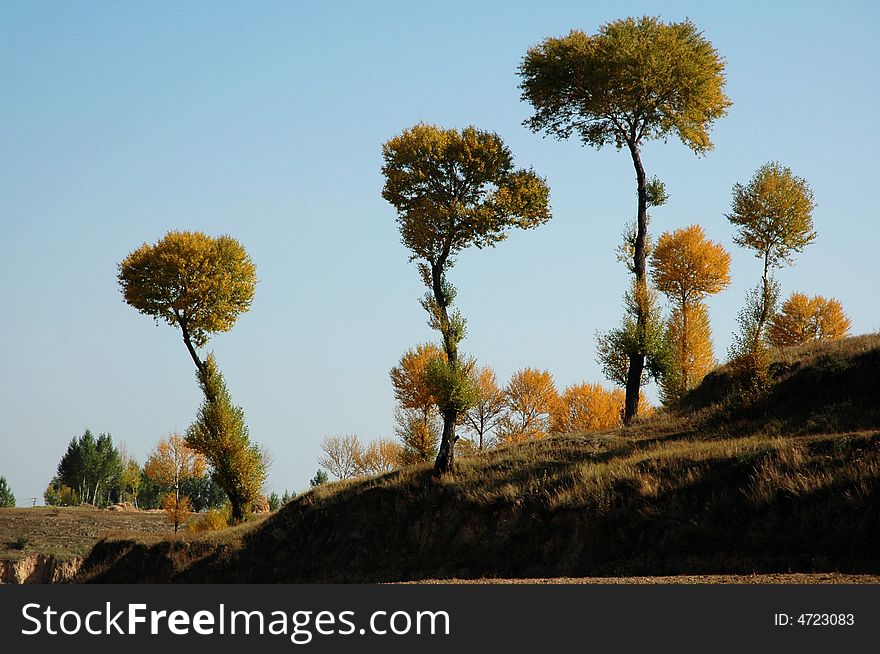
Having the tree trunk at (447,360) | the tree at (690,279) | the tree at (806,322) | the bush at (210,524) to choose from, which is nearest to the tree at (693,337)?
the tree at (690,279)

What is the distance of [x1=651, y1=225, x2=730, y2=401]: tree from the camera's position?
57656 mm

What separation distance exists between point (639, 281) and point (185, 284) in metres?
24.1

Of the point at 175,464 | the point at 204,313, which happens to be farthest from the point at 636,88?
the point at 175,464

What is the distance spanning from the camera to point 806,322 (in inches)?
2785

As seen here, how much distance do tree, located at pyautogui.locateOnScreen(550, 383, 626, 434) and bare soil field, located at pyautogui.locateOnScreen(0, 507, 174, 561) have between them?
103 ft

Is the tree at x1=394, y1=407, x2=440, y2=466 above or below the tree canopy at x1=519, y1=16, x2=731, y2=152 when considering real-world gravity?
below

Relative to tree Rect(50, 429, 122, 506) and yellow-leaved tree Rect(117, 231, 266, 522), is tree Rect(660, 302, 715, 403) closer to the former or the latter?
yellow-leaved tree Rect(117, 231, 266, 522)

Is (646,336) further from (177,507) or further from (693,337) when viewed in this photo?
(177,507)

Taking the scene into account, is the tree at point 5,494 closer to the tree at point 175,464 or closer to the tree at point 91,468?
the tree at point 91,468

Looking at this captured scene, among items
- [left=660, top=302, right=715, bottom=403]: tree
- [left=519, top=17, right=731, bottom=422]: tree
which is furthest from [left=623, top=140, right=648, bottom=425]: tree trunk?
[left=660, top=302, right=715, bottom=403]: tree

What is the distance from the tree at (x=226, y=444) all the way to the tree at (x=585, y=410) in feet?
102

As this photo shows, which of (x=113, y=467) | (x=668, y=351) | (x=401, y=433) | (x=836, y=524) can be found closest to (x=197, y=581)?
(x=668, y=351)

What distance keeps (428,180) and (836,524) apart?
78.8 ft

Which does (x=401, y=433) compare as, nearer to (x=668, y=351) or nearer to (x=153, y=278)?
(x=153, y=278)
